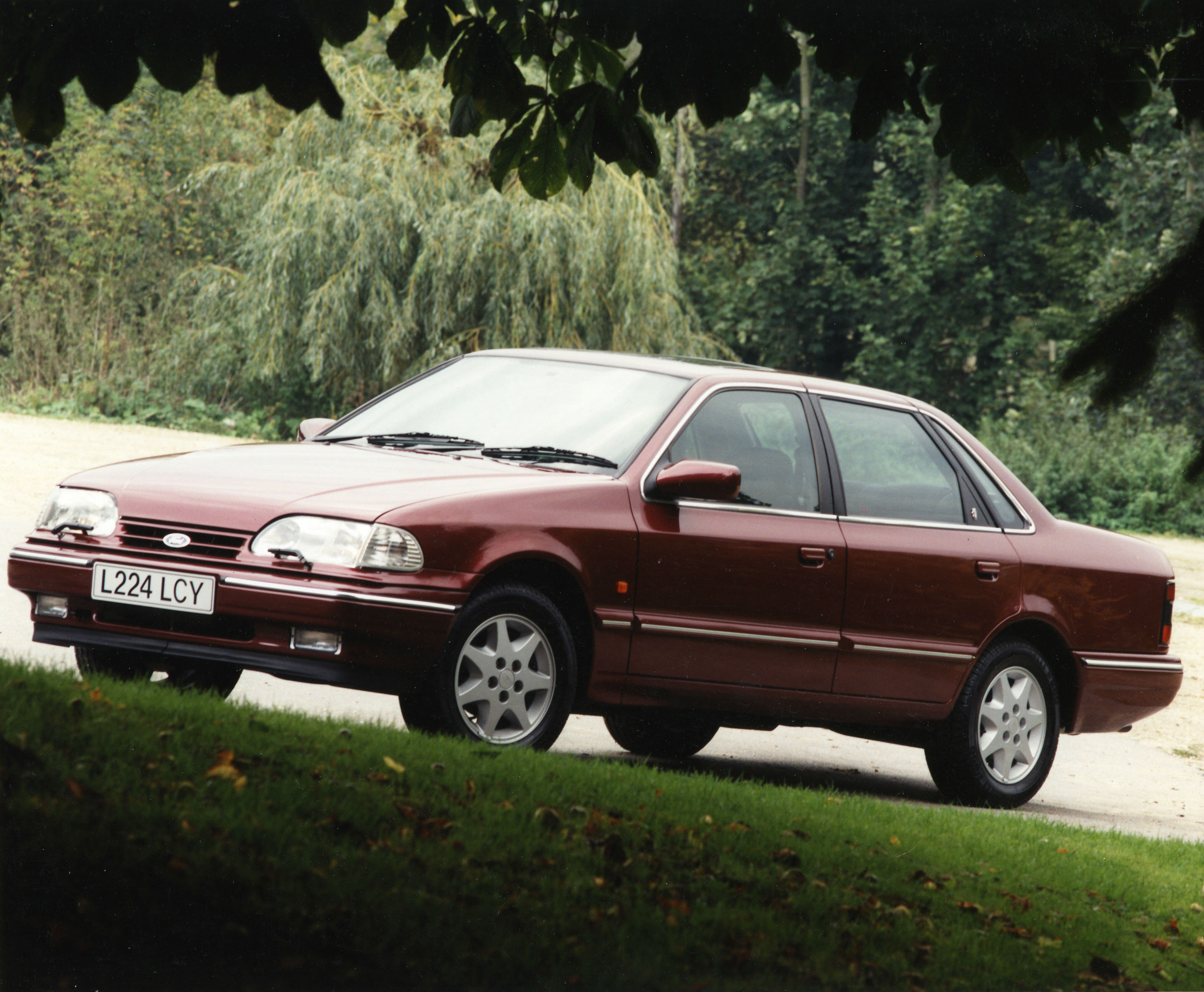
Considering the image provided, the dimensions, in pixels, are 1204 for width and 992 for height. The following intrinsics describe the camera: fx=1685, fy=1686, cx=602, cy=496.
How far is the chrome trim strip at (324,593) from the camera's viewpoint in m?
6.28

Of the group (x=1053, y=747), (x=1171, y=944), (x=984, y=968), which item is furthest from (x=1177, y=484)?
(x=1053, y=747)

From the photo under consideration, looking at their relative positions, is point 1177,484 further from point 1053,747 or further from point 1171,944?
point 1053,747

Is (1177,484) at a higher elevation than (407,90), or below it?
below

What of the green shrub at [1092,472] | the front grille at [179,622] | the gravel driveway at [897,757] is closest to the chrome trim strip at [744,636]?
the gravel driveway at [897,757]

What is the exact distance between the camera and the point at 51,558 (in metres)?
6.70

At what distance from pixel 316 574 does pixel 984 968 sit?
2.83 metres

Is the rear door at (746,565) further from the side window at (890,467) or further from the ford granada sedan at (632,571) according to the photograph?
the side window at (890,467)

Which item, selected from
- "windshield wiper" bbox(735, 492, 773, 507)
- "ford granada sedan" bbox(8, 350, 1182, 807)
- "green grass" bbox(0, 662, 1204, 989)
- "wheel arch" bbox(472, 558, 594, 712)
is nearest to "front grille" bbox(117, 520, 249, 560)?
"ford granada sedan" bbox(8, 350, 1182, 807)

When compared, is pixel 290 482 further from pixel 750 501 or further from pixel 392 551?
pixel 750 501

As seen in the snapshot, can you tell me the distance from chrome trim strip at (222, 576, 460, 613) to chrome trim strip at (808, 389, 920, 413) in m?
2.61

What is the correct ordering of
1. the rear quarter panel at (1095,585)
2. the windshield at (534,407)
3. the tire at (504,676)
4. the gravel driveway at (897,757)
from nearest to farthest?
the tire at (504,676) < the windshield at (534,407) < the rear quarter panel at (1095,585) < the gravel driveway at (897,757)

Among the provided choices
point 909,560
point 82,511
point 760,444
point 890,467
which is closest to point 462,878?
point 82,511

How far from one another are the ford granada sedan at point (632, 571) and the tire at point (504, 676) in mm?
11

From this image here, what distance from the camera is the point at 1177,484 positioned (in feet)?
13.4
